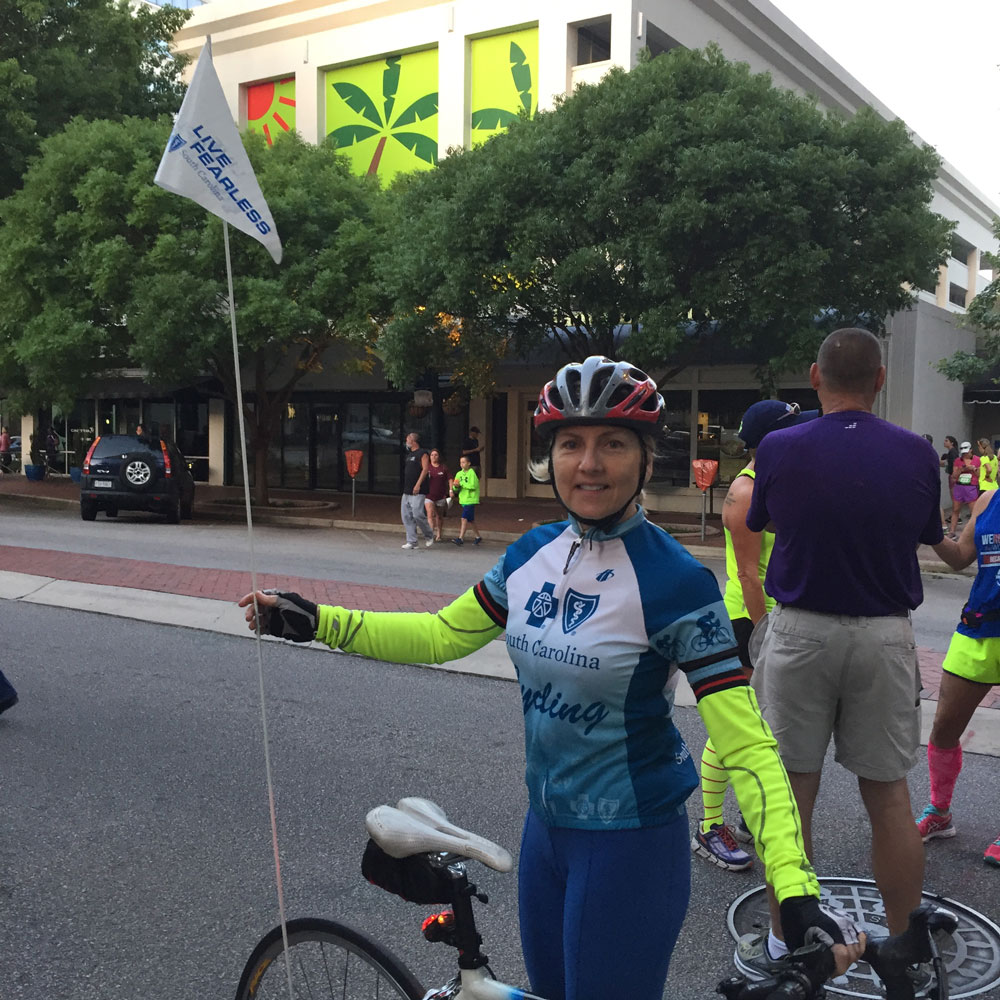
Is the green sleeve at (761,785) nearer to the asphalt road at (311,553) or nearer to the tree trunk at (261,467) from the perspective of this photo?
the asphalt road at (311,553)

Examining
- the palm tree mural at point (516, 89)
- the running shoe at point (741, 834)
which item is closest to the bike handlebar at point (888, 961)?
the running shoe at point (741, 834)

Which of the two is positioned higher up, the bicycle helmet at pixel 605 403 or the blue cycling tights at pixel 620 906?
the bicycle helmet at pixel 605 403

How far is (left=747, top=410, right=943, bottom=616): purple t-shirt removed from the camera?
290cm

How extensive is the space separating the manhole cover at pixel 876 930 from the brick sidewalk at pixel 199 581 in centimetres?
512

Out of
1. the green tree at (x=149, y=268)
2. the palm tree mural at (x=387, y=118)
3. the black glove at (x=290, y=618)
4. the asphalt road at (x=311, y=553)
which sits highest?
the palm tree mural at (x=387, y=118)

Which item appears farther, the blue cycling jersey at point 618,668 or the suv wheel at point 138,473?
the suv wheel at point 138,473

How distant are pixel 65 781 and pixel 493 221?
12.7 meters

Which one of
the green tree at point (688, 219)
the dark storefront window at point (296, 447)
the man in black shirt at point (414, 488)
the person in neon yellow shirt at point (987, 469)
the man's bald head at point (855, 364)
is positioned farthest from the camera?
the dark storefront window at point (296, 447)

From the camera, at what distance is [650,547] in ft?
6.59

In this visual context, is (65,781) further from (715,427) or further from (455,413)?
(455,413)

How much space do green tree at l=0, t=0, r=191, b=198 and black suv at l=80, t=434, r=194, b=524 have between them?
8188 millimetres

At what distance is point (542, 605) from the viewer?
2074mm

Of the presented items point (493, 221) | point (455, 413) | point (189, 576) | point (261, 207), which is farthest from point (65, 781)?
point (455, 413)

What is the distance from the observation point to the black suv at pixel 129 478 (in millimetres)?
19094
